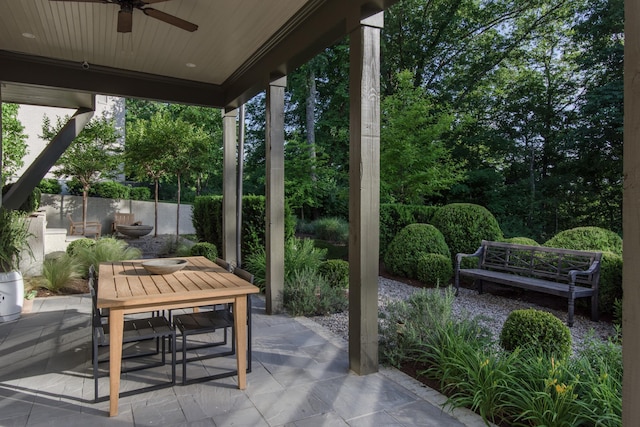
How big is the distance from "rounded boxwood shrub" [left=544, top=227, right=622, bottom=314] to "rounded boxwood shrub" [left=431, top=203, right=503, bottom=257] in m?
1.22

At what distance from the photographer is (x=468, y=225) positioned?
6.73 m

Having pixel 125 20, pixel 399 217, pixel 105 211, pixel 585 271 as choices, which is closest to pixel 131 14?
pixel 125 20

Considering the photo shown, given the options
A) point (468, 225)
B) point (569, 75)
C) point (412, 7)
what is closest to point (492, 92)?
point (569, 75)

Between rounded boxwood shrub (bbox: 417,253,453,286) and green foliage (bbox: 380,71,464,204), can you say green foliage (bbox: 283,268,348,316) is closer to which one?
rounded boxwood shrub (bbox: 417,253,453,286)

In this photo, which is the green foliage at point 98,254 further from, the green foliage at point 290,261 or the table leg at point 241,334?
the table leg at point 241,334

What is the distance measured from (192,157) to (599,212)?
10.0 metres

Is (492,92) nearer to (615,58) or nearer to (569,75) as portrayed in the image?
→ (569,75)

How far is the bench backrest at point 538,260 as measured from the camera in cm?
465

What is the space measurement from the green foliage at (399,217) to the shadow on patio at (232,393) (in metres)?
4.49

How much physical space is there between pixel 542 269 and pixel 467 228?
166 cm

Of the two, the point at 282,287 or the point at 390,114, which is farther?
the point at 390,114

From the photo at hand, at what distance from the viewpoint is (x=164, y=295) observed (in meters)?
2.38

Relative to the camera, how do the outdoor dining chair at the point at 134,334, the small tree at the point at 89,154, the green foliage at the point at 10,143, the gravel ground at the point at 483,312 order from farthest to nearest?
the small tree at the point at 89,154 → the green foliage at the point at 10,143 → the gravel ground at the point at 483,312 → the outdoor dining chair at the point at 134,334

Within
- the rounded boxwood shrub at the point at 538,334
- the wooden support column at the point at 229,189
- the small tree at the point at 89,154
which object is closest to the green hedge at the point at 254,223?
the wooden support column at the point at 229,189
